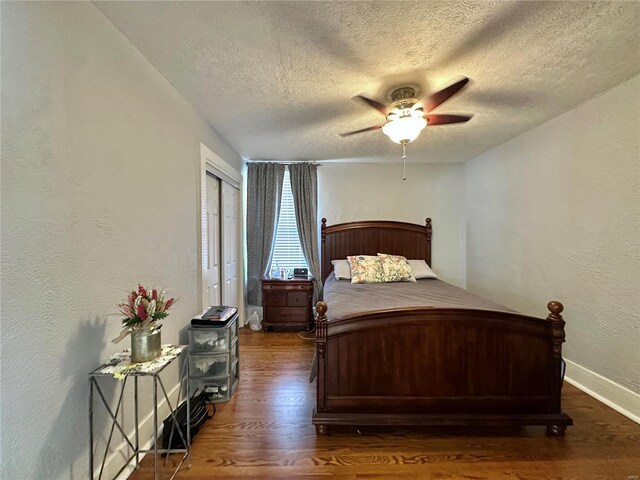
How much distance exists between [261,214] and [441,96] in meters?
2.69

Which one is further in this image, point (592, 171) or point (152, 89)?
point (592, 171)

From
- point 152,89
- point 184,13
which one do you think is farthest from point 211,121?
point 184,13

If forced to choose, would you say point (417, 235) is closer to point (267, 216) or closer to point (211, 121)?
point (267, 216)

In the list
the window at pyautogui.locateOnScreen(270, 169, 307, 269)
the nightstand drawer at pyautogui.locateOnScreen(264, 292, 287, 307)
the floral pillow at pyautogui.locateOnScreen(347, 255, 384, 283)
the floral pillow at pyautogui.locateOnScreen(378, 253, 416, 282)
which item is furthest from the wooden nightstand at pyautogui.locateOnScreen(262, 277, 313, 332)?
the floral pillow at pyautogui.locateOnScreen(378, 253, 416, 282)

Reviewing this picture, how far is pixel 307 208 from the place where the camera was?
Answer: 3840mm

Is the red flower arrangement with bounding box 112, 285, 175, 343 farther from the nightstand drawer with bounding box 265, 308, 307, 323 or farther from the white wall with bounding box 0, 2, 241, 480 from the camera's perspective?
the nightstand drawer with bounding box 265, 308, 307, 323

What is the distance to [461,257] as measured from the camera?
408cm

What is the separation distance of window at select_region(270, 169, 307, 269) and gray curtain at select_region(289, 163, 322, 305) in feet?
0.62

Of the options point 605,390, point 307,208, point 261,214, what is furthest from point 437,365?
point 261,214

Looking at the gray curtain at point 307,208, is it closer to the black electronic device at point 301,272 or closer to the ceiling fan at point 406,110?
the black electronic device at point 301,272

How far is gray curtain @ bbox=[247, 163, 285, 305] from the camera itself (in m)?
3.83

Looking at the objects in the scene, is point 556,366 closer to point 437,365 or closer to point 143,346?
point 437,365

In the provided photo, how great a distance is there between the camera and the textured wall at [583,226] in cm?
194

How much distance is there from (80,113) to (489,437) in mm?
2878
